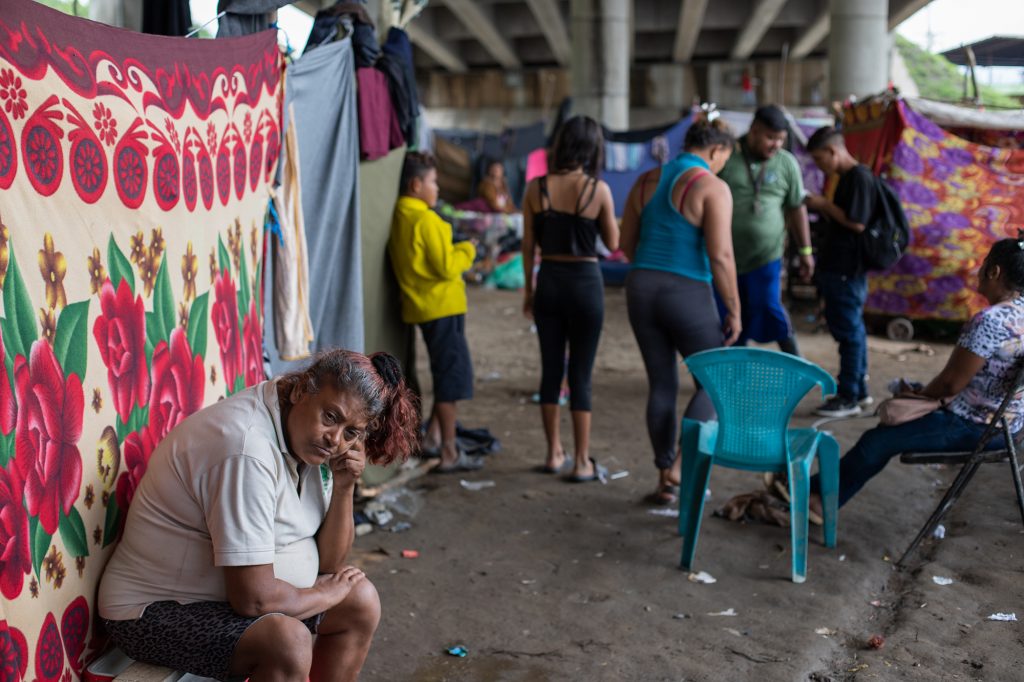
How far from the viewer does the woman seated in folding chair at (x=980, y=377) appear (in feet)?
11.7

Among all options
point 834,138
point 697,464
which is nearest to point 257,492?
point 697,464

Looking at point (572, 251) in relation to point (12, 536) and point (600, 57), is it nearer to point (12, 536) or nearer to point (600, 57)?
point (12, 536)

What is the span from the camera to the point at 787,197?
5.82 metres

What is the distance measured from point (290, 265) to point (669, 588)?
1968 mm

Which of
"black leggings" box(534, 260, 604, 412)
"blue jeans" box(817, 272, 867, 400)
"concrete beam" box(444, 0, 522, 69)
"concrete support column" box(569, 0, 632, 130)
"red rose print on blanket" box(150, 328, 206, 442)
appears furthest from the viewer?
"concrete beam" box(444, 0, 522, 69)

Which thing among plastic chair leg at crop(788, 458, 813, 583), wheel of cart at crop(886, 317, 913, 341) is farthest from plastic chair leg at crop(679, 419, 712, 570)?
wheel of cart at crop(886, 317, 913, 341)

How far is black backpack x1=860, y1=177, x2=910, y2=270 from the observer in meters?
5.88

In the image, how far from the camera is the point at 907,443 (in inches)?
153

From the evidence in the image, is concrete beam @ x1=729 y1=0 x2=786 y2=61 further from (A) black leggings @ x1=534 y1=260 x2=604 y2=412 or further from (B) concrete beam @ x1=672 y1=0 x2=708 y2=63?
(A) black leggings @ x1=534 y1=260 x2=604 y2=412

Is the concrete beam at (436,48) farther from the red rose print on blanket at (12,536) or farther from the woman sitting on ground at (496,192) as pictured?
the red rose print on blanket at (12,536)

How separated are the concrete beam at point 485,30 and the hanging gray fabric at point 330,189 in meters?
14.4

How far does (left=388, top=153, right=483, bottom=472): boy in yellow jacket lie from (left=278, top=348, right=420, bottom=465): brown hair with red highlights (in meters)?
2.31

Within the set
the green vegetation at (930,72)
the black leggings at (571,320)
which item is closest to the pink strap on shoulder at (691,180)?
the black leggings at (571,320)

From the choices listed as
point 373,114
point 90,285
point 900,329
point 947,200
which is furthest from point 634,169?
point 90,285
